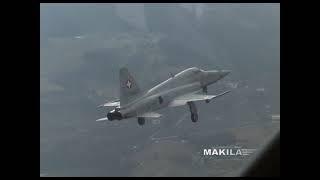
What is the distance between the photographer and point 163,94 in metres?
6.68

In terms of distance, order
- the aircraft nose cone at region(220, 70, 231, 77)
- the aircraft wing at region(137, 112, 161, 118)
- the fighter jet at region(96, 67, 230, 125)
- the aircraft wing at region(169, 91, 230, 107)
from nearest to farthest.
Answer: the fighter jet at region(96, 67, 230, 125)
the aircraft wing at region(137, 112, 161, 118)
the aircraft wing at region(169, 91, 230, 107)
the aircraft nose cone at region(220, 70, 231, 77)

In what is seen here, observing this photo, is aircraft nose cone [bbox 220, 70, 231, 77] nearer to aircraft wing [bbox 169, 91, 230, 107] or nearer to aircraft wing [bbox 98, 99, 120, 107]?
aircraft wing [bbox 169, 91, 230, 107]

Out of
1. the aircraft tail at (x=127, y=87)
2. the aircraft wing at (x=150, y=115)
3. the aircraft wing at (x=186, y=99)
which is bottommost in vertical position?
the aircraft wing at (x=150, y=115)

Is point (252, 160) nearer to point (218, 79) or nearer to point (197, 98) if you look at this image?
point (197, 98)

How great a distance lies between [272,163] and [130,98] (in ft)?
17.4

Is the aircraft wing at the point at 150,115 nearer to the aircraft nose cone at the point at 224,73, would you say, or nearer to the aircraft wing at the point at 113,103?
the aircraft wing at the point at 113,103

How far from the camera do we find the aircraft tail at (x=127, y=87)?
604 cm

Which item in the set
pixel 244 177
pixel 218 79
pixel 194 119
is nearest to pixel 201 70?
pixel 218 79

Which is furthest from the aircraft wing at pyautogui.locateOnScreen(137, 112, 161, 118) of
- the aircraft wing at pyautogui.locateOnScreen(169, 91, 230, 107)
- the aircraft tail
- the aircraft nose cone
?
the aircraft nose cone

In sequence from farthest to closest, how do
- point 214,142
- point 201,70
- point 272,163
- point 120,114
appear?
point 201,70, point 214,142, point 120,114, point 272,163

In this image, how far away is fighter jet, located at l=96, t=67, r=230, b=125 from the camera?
6.00 meters

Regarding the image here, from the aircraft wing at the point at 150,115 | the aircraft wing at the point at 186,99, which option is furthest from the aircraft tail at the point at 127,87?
the aircraft wing at the point at 186,99

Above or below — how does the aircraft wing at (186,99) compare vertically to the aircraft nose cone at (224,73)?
below

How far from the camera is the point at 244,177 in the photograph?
83 cm
